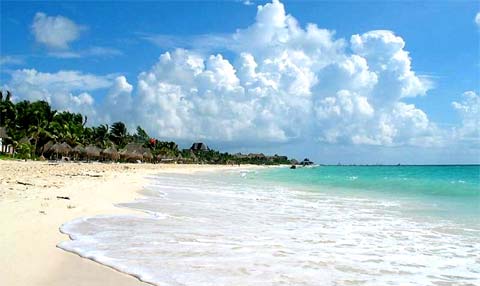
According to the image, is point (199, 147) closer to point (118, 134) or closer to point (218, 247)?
point (118, 134)

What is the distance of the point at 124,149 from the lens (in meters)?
75.7

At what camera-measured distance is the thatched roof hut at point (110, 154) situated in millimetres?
67631

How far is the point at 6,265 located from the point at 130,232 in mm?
2629

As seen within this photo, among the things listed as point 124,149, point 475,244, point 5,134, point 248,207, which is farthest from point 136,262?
point 124,149

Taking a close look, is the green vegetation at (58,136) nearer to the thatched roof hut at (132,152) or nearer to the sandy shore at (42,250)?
the thatched roof hut at (132,152)

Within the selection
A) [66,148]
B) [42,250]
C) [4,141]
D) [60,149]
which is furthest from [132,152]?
[42,250]

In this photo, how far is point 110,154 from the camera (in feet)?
226

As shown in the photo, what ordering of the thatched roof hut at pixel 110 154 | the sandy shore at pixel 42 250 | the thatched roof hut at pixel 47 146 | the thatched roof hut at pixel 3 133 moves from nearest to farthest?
the sandy shore at pixel 42 250 → the thatched roof hut at pixel 3 133 → the thatched roof hut at pixel 47 146 → the thatched roof hut at pixel 110 154

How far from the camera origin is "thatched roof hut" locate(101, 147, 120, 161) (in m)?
67.6

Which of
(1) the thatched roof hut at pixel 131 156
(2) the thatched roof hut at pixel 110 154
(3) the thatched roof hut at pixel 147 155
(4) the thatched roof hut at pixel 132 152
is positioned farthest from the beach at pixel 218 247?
(3) the thatched roof hut at pixel 147 155

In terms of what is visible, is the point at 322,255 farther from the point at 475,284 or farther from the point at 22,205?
the point at 22,205

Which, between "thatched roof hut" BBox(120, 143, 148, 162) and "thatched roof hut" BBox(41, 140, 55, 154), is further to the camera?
"thatched roof hut" BBox(120, 143, 148, 162)

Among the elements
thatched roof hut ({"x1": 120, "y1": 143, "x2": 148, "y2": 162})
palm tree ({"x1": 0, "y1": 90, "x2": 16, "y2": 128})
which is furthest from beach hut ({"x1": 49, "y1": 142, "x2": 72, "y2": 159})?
thatched roof hut ({"x1": 120, "y1": 143, "x2": 148, "y2": 162})

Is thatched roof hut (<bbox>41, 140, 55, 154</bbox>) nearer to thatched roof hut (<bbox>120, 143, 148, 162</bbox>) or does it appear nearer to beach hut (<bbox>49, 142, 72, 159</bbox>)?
beach hut (<bbox>49, 142, 72, 159</bbox>)
